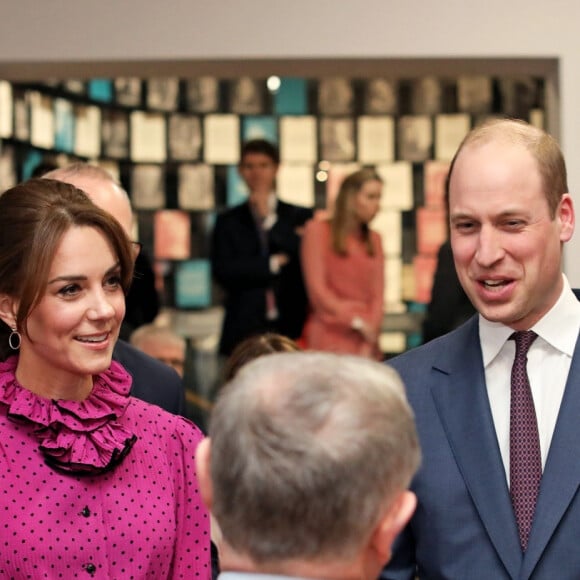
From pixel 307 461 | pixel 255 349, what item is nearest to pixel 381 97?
pixel 255 349

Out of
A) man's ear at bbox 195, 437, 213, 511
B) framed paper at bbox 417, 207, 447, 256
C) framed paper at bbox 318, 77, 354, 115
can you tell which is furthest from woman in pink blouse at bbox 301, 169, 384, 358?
man's ear at bbox 195, 437, 213, 511

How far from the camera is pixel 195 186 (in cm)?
918

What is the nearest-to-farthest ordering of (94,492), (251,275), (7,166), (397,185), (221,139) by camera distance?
1. (94,492)
2. (251,275)
3. (7,166)
4. (397,185)
5. (221,139)

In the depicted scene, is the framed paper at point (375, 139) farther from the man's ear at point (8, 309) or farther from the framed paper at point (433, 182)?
the man's ear at point (8, 309)

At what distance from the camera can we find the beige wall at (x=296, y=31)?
552 cm

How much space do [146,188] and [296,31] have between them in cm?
374

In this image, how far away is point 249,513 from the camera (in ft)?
5.18

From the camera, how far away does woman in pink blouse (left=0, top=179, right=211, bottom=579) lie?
2580 mm

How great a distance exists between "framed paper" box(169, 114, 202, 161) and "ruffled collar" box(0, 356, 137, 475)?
6540mm

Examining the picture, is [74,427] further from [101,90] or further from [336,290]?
[101,90]

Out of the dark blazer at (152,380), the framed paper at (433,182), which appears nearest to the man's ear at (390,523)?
the dark blazer at (152,380)

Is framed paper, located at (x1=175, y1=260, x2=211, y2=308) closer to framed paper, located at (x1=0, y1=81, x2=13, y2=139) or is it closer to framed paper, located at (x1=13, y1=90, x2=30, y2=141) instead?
framed paper, located at (x1=13, y1=90, x2=30, y2=141)

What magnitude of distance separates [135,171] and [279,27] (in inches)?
147

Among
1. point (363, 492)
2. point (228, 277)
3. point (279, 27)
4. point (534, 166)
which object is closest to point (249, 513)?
point (363, 492)
